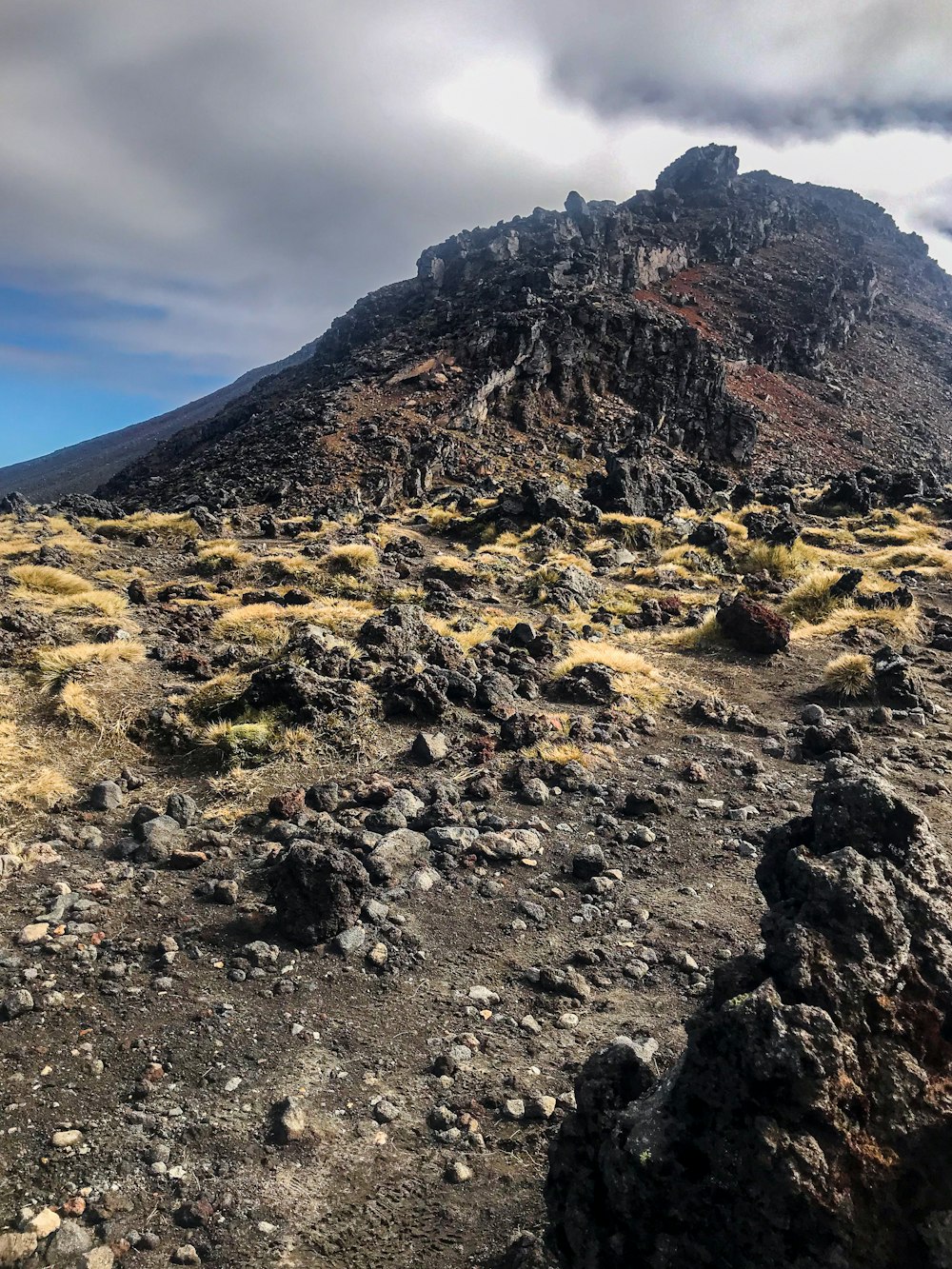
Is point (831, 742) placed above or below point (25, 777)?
below

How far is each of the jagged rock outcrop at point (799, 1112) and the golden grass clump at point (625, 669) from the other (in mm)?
6724

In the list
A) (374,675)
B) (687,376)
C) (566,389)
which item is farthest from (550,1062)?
(687,376)

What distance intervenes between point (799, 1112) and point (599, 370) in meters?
51.5

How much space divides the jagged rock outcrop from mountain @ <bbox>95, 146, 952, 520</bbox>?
25.4 metres

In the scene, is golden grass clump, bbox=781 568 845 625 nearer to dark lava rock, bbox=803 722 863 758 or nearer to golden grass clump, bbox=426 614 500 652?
dark lava rock, bbox=803 722 863 758

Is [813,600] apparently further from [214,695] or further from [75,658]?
[75,658]

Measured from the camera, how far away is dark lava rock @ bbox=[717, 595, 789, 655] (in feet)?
37.6

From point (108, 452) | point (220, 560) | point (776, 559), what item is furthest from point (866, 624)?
point (108, 452)

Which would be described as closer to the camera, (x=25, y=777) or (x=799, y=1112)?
(x=799, y=1112)

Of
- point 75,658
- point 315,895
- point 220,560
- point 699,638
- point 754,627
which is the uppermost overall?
point 220,560

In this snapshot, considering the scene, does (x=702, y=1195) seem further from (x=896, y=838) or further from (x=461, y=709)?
(x=461, y=709)

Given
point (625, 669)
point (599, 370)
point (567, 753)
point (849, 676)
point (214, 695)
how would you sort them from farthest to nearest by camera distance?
point (599, 370)
point (625, 669)
point (849, 676)
point (214, 695)
point (567, 753)

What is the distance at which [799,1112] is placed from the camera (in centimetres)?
221

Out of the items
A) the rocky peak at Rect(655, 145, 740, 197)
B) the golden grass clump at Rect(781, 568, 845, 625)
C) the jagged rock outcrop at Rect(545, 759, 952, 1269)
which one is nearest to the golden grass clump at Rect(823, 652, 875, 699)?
the golden grass clump at Rect(781, 568, 845, 625)
